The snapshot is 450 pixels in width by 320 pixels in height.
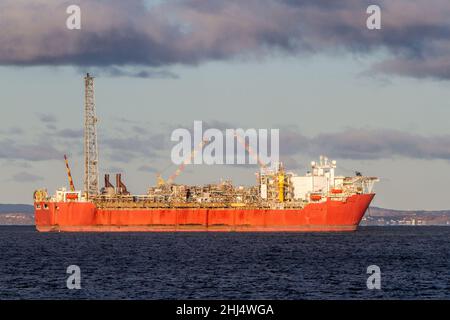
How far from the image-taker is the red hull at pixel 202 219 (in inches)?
5468

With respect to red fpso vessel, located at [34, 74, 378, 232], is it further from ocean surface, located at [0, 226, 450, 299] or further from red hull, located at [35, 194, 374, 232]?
ocean surface, located at [0, 226, 450, 299]

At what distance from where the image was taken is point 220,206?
14350 centimetres

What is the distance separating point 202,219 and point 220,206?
344 centimetres

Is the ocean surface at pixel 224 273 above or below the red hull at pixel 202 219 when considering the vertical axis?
below

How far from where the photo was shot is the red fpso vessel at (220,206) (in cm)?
14025

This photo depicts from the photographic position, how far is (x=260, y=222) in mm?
142125

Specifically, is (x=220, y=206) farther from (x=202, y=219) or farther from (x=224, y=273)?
(x=224, y=273)

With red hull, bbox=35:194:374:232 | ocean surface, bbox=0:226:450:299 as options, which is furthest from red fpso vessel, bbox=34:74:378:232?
ocean surface, bbox=0:226:450:299

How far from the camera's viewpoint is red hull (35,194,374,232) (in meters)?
139

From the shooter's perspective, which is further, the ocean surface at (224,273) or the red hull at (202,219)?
the red hull at (202,219)

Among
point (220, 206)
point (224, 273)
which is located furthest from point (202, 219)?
point (224, 273)

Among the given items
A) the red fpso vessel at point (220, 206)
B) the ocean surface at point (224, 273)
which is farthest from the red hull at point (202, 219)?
the ocean surface at point (224, 273)

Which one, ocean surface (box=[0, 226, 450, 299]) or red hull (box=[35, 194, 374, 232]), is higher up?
red hull (box=[35, 194, 374, 232])

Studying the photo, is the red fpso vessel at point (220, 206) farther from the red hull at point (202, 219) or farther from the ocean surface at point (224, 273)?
the ocean surface at point (224, 273)
